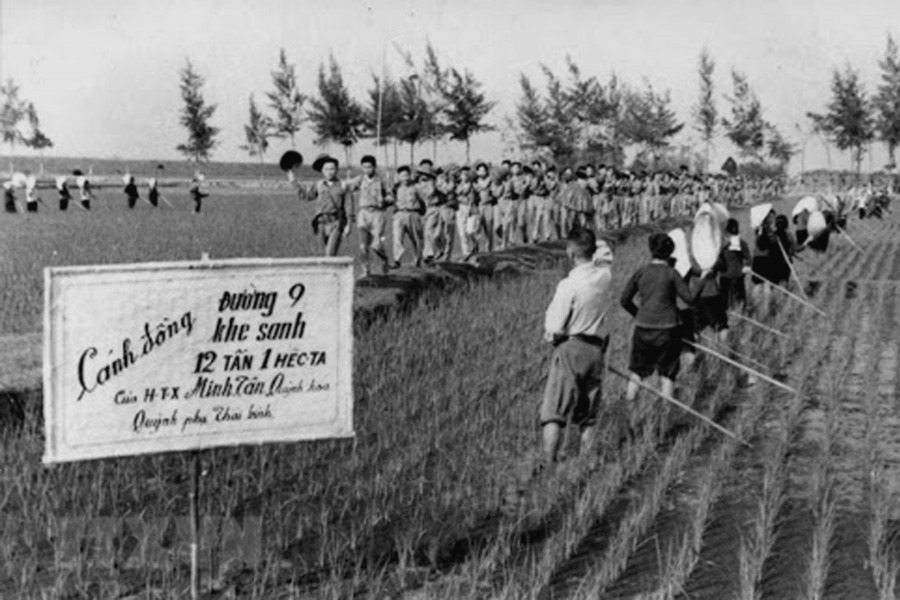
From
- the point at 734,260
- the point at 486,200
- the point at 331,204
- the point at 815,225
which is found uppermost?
the point at 486,200

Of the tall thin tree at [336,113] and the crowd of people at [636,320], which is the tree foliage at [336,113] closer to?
the tall thin tree at [336,113]

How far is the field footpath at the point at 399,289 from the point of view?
714cm

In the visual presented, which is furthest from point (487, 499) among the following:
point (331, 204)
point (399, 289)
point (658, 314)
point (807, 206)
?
point (807, 206)

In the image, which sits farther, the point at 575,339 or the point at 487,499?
the point at 575,339

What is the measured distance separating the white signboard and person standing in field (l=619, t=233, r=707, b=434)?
371 cm

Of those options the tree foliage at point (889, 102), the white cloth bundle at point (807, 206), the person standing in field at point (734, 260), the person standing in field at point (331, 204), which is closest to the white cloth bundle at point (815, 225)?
the white cloth bundle at point (807, 206)

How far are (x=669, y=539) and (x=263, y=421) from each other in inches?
80.0

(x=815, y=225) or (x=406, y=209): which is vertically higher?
(x=406, y=209)

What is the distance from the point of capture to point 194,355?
4.04 m

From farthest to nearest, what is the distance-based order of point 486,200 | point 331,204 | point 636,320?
point 486,200 → point 331,204 → point 636,320

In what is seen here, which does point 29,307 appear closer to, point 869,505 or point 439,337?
point 439,337

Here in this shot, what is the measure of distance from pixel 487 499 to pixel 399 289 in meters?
6.66

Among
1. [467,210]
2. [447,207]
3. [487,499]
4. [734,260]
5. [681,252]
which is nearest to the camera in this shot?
[487,499]

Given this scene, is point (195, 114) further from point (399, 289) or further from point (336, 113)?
point (399, 289)
